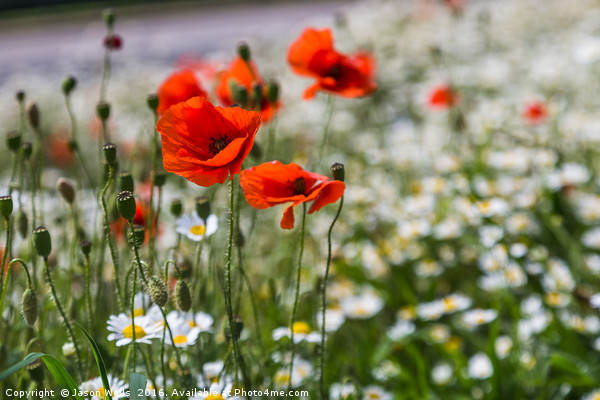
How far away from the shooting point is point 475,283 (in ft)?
8.80

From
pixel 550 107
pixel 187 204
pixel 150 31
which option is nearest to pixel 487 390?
pixel 550 107

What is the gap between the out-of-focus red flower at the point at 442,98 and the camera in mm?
3254

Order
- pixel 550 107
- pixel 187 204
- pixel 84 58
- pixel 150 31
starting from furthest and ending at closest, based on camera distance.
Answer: pixel 150 31 → pixel 84 58 → pixel 187 204 → pixel 550 107

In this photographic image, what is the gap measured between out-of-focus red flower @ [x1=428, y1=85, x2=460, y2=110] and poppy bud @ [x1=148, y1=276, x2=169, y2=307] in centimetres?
237

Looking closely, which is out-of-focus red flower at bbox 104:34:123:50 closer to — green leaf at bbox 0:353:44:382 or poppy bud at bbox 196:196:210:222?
poppy bud at bbox 196:196:210:222

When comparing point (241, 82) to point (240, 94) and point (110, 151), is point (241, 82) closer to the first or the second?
point (240, 94)

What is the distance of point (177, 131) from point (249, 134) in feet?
0.59

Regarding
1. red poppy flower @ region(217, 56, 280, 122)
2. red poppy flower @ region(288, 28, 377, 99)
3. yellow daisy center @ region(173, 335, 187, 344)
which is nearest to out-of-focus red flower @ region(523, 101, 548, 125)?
red poppy flower @ region(288, 28, 377, 99)

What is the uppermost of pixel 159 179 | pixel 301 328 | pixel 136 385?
pixel 159 179

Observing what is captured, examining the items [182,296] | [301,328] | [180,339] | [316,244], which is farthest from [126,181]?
[316,244]

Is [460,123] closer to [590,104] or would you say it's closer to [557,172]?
[557,172]

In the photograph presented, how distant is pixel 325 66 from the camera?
194cm

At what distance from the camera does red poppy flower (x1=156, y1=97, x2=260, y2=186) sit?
4.00ft

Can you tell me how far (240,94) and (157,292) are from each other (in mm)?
716
